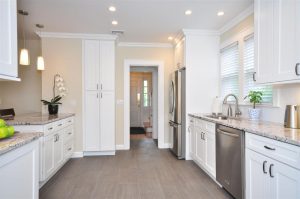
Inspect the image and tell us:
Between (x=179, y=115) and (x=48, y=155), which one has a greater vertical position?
(x=179, y=115)

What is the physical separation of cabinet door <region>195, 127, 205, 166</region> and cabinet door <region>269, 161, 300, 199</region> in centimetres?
154

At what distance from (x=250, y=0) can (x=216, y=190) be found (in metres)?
2.67

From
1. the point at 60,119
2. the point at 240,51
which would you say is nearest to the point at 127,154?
the point at 60,119

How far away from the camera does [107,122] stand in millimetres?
4336

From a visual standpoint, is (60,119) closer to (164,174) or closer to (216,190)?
(164,174)

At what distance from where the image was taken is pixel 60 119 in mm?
3355

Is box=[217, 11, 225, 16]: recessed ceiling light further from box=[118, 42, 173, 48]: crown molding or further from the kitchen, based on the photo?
box=[118, 42, 173, 48]: crown molding

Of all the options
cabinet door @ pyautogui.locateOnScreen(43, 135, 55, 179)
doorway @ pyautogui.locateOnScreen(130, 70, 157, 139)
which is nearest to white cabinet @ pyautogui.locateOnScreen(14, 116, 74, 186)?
cabinet door @ pyautogui.locateOnScreen(43, 135, 55, 179)

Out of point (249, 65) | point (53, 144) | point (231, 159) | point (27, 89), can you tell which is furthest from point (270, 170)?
point (27, 89)

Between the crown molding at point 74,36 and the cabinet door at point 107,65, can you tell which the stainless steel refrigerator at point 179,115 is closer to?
the cabinet door at point 107,65

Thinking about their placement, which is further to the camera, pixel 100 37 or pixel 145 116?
pixel 145 116

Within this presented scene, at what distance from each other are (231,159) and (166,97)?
2.83 m

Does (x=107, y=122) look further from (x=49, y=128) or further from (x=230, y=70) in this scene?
(x=230, y=70)

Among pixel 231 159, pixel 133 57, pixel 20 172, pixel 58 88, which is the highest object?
pixel 133 57
